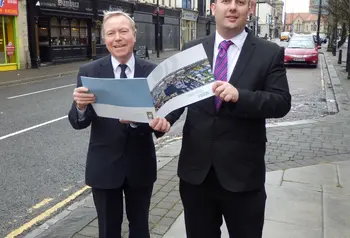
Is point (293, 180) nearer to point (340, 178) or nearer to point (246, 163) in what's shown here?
point (340, 178)

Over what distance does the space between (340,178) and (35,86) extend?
12007 millimetres

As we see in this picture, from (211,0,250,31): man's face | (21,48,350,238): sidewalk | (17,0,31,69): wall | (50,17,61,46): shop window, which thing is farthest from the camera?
(50,17,61,46): shop window

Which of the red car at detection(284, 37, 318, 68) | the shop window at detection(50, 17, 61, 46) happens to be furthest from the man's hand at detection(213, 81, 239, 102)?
the shop window at detection(50, 17, 61, 46)

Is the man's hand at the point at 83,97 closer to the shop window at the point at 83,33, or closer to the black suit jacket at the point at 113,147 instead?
the black suit jacket at the point at 113,147

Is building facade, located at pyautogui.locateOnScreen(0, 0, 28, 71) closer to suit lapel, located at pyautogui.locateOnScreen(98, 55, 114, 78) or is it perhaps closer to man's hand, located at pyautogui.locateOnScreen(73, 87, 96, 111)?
suit lapel, located at pyautogui.locateOnScreen(98, 55, 114, 78)

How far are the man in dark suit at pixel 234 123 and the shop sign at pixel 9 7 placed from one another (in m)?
18.6

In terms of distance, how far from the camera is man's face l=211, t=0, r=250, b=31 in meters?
2.00

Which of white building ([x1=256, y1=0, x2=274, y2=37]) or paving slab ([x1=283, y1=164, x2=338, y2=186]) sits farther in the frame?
white building ([x1=256, y1=0, x2=274, y2=37])

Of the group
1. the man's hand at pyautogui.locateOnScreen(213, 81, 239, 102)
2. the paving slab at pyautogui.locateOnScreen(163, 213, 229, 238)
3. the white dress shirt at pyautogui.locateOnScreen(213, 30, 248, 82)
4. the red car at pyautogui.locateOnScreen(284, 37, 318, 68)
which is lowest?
the paving slab at pyautogui.locateOnScreen(163, 213, 229, 238)

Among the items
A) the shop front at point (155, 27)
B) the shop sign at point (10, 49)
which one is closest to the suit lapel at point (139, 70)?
the shop sign at point (10, 49)

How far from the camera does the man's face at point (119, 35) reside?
2.40 metres

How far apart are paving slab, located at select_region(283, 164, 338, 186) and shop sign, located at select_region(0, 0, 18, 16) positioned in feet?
56.4

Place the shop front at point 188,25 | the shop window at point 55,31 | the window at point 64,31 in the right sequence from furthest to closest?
the shop front at point 188,25
the shop window at point 55,31
the window at point 64,31

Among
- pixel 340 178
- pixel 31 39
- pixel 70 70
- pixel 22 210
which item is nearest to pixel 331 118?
pixel 340 178
